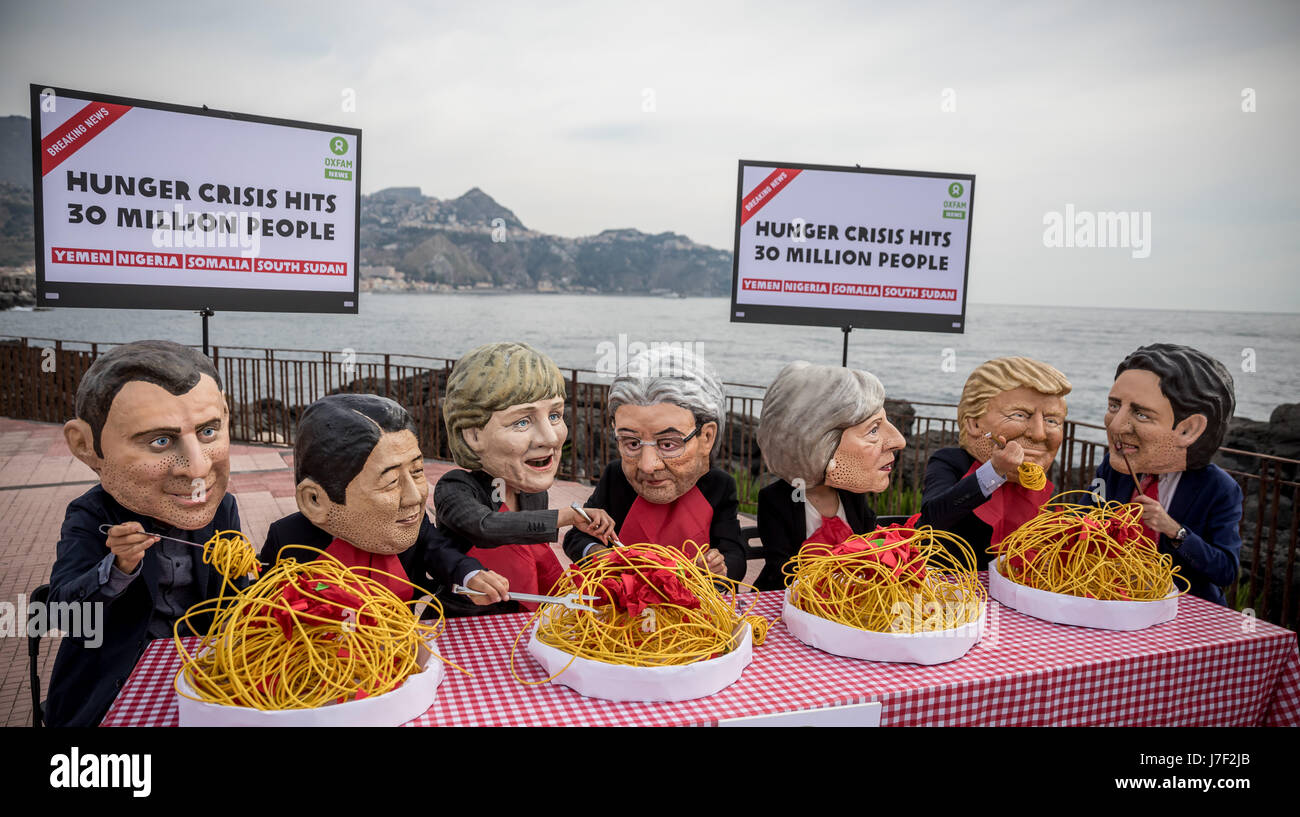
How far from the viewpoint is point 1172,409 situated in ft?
9.06

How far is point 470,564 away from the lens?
89.2 inches

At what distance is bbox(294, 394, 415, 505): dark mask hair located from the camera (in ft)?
6.78

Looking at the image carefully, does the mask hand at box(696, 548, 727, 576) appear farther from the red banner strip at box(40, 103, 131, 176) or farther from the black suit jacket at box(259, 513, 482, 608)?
the red banner strip at box(40, 103, 131, 176)

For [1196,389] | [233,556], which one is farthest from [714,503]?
[1196,389]

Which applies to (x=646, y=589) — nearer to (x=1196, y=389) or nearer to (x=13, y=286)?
(x=1196, y=389)

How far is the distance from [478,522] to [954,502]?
5.50 feet

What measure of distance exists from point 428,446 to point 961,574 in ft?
27.1

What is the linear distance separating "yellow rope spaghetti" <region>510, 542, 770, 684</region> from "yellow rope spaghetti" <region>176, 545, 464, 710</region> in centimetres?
35

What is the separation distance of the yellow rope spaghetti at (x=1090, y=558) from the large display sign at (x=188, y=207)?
3.07m

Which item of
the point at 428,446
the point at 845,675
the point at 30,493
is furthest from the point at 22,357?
the point at 845,675

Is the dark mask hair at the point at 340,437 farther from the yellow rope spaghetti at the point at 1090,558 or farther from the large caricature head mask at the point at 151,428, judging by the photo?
the yellow rope spaghetti at the point at 1090,558

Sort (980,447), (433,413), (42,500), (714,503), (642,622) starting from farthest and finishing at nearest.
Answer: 1. (433,413)
2. (42,500)
3. (980,447)
4. (714,503)
5. (642,622)

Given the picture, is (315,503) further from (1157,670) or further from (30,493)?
(30,493)
